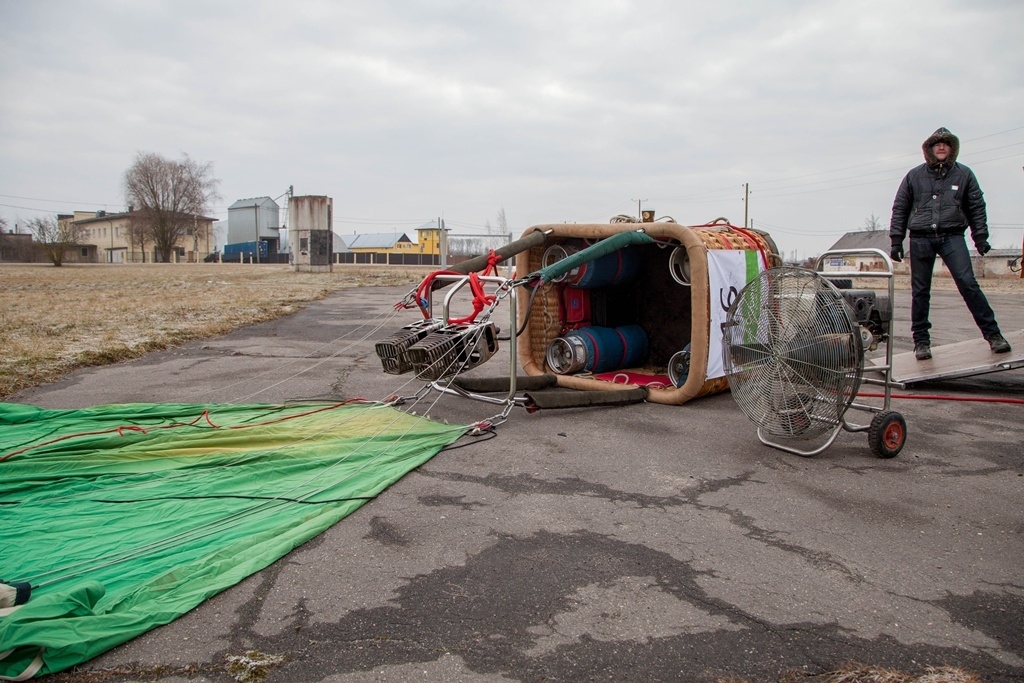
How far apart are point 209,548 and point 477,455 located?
1974mm

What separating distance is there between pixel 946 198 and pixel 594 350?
3473 mm

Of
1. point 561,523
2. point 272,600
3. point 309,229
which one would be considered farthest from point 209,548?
point 309,229

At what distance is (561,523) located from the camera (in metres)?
3.68

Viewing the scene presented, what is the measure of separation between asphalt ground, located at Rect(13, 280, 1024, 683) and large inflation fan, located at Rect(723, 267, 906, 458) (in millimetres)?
243

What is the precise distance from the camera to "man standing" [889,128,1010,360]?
6.50 m

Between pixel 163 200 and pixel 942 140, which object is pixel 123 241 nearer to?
pixel 163 200

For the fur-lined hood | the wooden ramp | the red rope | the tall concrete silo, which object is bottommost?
the wooden ramp

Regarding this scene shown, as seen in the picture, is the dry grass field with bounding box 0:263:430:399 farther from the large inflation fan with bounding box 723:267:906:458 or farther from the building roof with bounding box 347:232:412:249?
the building roof with bounding box 347:232:412:249

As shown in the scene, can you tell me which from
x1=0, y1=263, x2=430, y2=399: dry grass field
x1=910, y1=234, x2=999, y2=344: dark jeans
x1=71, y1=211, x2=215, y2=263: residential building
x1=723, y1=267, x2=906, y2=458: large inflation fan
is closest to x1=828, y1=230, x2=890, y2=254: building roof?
x1=0, y1=263, x2=430, y2=399: dry grass field

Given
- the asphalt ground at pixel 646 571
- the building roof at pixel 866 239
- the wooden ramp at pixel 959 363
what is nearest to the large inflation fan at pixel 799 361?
the asphalt ground at pixel 646 571

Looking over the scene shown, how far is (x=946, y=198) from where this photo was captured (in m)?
6.56

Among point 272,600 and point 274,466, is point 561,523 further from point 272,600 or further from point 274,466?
point 274,466

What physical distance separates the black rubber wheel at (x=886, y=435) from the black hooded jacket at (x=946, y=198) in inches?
106

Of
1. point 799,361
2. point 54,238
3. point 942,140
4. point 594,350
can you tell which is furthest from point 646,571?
point 54,238
